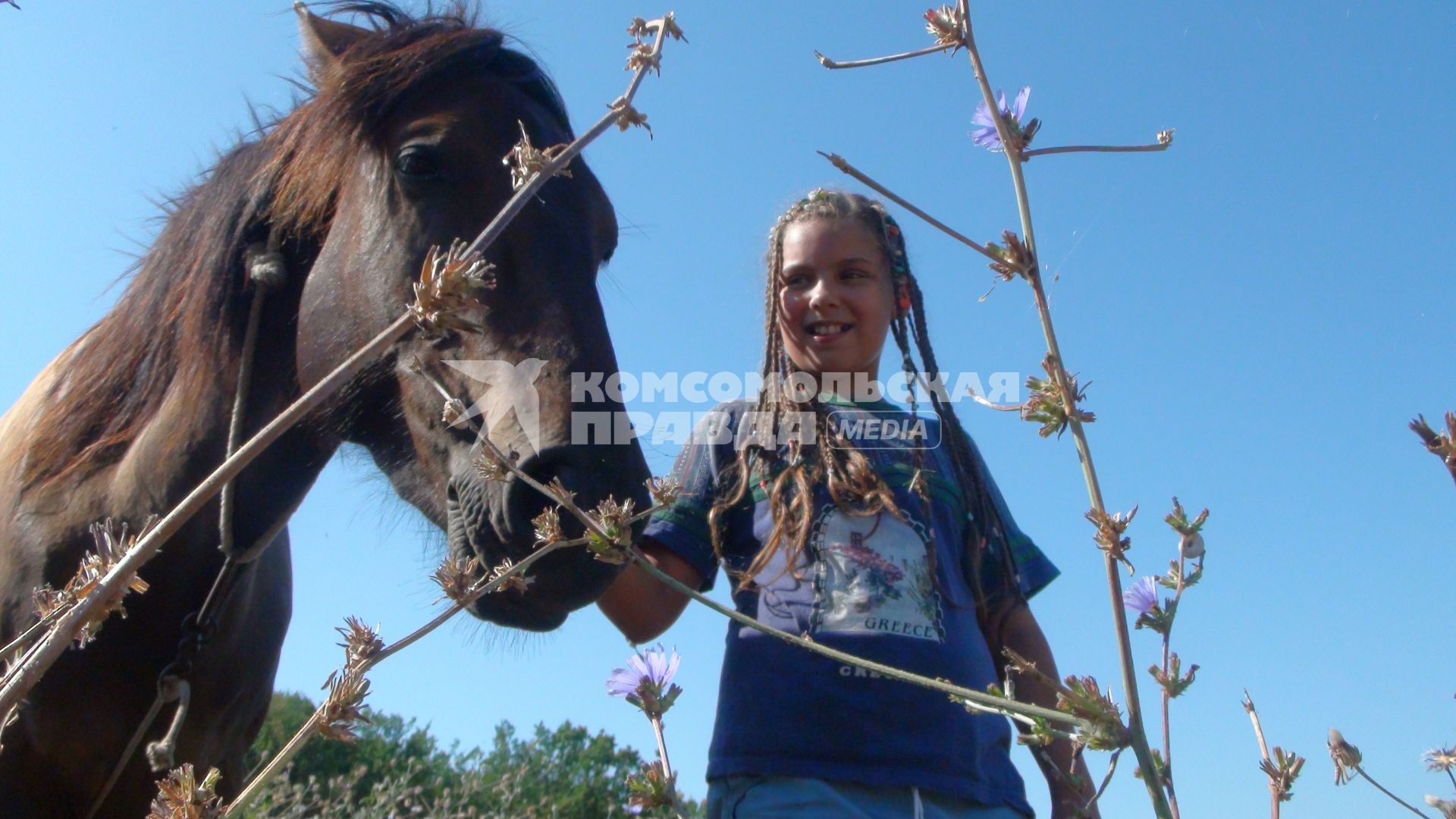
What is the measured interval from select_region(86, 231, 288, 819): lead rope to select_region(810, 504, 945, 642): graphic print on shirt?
134 cm

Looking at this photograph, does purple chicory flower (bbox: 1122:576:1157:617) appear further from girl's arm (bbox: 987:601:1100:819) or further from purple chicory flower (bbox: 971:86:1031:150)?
girl's arm (bbox: 987:601:1100:819)

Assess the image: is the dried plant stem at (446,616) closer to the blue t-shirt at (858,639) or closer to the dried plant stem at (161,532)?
the dried plant stem at (161,532)

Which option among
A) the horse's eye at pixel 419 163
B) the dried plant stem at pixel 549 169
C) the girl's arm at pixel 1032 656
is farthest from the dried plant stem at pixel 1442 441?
the horse's eye at pixel 419 163

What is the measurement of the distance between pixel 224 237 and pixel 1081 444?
245 cm

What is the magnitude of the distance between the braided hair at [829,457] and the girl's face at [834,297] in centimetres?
4

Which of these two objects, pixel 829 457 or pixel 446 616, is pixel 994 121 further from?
pixel 829 457

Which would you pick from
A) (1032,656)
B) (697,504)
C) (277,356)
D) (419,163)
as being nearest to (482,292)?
(419,163)

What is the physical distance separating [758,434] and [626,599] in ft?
1.65

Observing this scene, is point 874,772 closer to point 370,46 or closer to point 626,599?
point 626,599

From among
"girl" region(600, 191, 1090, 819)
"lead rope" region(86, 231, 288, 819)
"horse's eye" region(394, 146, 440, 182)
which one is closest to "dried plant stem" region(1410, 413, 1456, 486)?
"girl" region(600, 191, 1090, 819)

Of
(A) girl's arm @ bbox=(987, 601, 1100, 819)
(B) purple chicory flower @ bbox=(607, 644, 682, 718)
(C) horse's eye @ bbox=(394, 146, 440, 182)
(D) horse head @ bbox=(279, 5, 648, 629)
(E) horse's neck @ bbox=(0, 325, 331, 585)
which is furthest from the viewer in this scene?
(E) horse's neck @ bbox=(0, 325, 331, 585)

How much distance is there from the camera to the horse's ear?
2.81 metres

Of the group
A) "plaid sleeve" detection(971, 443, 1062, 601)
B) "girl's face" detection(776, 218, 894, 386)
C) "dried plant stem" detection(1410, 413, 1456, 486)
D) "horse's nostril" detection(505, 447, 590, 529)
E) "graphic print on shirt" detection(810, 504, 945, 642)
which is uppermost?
"girl's face" detection(776, 218, 894, 386)

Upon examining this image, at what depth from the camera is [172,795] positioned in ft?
2.37
